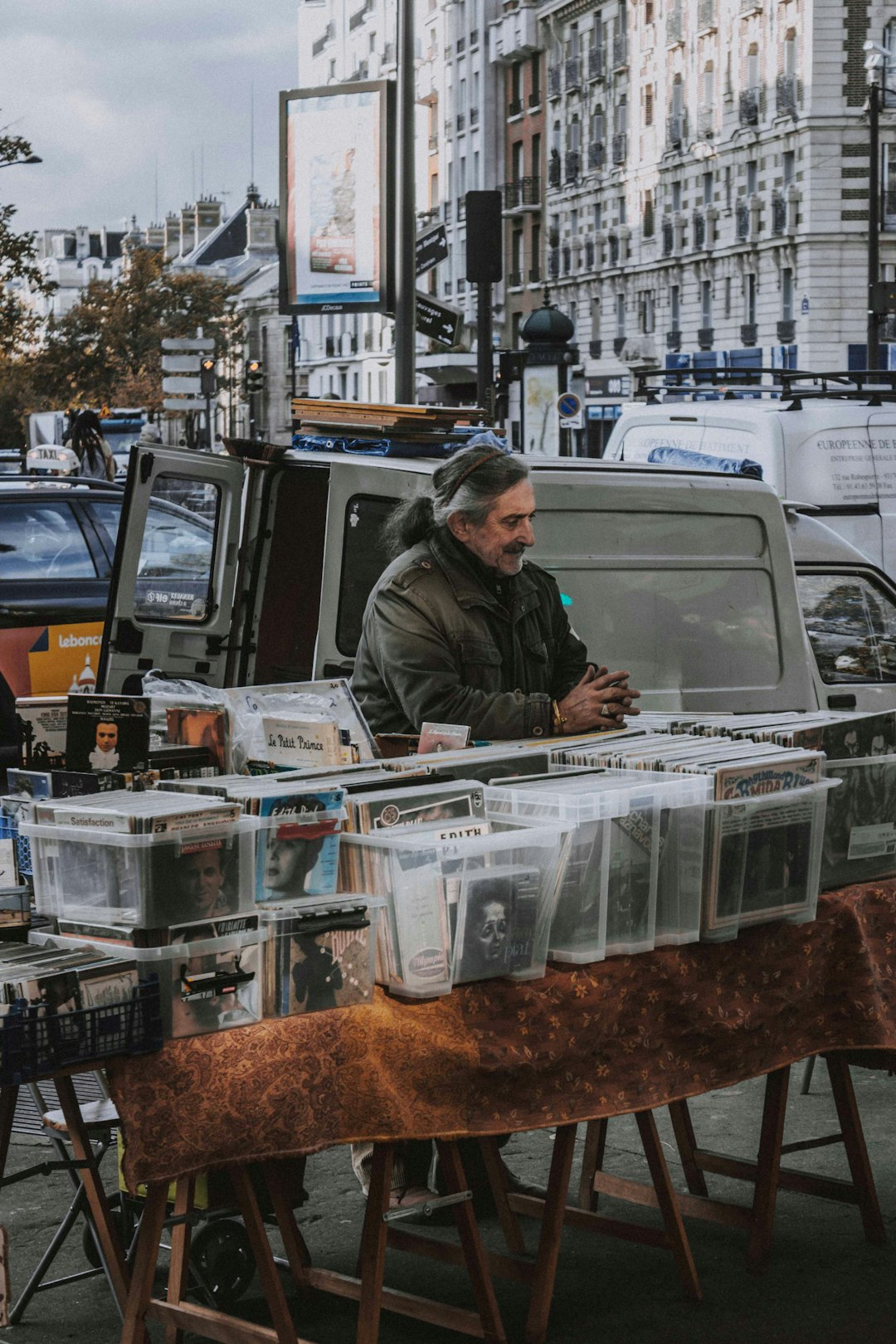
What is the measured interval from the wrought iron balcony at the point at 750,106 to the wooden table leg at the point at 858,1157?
166 feet

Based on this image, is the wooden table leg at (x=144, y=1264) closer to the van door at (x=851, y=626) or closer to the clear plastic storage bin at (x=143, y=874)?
the clear plastic storage bin at (x=143, y=874)

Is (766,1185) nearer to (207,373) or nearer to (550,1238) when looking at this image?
(550,1238)

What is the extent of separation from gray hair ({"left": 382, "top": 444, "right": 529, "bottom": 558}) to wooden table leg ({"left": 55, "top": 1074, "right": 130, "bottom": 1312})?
2.07m

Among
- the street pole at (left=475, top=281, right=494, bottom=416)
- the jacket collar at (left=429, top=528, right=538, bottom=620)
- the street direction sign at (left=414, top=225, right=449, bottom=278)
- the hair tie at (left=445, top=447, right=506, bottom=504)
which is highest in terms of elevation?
the street direction sign at (left=414, top=225, right=449, bottom=278)

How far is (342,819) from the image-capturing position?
3.82 m

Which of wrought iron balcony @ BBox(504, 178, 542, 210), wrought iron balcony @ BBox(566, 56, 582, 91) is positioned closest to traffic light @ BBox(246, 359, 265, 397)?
wrought iron balcony @ BBox(566, 56, 582, 91)

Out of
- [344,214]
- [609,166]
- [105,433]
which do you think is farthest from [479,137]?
[344,214]

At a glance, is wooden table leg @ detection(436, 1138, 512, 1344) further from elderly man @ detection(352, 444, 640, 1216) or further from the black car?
the black car

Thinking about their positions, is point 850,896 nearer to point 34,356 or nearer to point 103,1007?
point 103,1007

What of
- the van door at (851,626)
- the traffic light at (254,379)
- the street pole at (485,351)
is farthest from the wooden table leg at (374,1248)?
the traffic light at (254,379)

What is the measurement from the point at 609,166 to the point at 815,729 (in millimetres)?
61671

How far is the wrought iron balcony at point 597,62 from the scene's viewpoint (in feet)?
209

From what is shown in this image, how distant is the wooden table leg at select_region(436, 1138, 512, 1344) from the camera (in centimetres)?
416

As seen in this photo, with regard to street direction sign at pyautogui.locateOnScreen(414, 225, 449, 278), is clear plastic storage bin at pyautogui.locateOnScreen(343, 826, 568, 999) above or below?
below
